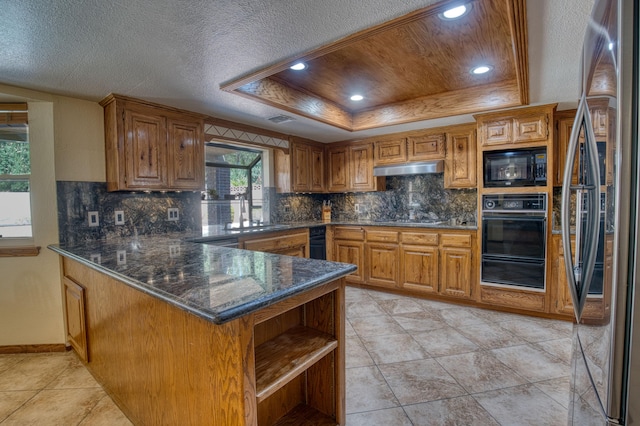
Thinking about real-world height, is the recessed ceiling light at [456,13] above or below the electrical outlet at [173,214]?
above

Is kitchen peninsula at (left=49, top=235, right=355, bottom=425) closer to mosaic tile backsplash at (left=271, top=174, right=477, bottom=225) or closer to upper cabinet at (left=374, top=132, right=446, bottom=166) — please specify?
mosaic tile backsplash at (left=271, top=174, right=477, bottom=225)

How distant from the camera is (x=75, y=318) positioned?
2.40 metres

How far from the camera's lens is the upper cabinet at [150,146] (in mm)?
2729

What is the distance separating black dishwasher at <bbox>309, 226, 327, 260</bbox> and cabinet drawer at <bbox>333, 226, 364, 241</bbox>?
22cm

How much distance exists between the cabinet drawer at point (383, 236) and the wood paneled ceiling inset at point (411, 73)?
4.60 feet

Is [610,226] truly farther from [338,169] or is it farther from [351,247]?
[338,169]

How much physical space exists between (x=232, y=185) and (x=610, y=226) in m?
3.97

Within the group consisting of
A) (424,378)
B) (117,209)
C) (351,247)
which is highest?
(117,209)

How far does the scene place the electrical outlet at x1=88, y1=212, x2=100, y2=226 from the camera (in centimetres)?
280

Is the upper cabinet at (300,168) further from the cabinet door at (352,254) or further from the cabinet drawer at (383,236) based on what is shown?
the cabinet drawer at (383,236)

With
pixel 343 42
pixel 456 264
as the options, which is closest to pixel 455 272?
pixel 456 264

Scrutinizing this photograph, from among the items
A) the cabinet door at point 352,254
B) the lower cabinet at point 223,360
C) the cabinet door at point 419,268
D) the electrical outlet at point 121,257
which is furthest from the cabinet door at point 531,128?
the electrical outlet at point 121,257

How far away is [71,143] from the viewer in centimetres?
269

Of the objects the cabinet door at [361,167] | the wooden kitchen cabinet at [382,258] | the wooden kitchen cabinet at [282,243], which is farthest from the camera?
the cabinet door at [361,167]
